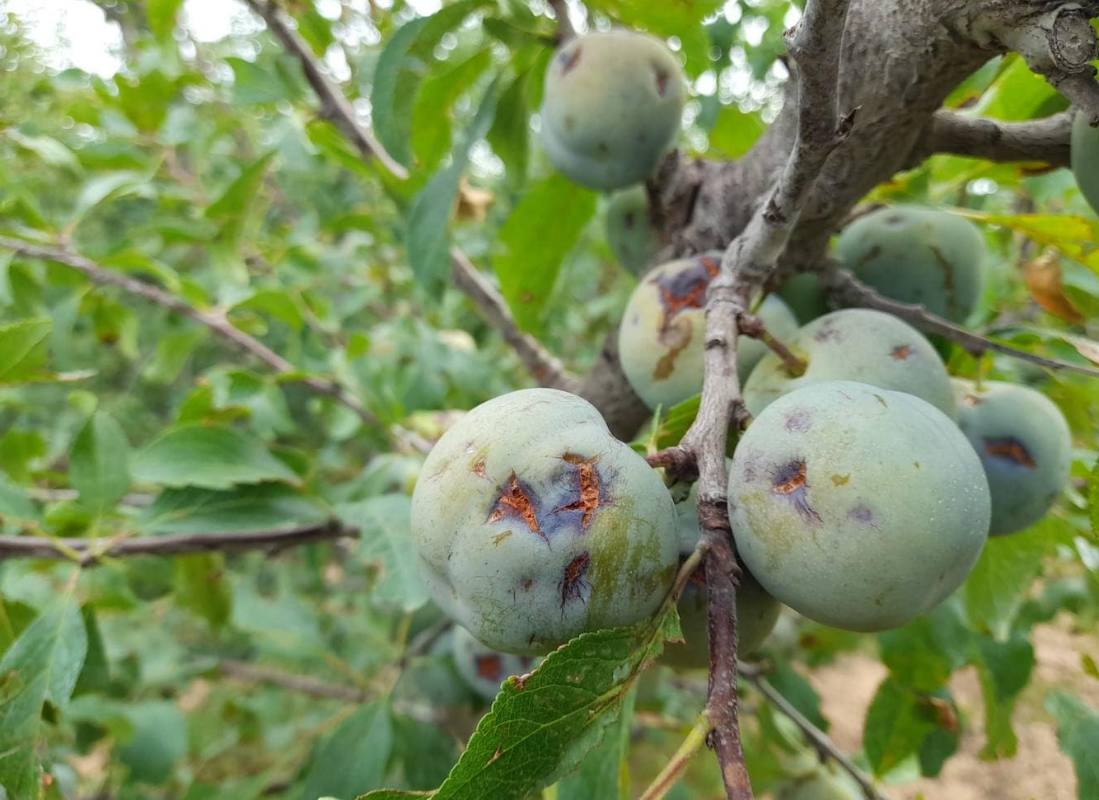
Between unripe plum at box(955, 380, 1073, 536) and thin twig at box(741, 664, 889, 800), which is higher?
unripe plum at box(955, 380, 1073, 536)

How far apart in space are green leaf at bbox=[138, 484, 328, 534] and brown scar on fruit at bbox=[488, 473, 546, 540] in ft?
2.72

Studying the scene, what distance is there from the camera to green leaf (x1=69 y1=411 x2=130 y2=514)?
1.32 metres

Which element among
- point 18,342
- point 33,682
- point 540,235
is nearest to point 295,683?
point 33,682

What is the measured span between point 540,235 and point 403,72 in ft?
1.29

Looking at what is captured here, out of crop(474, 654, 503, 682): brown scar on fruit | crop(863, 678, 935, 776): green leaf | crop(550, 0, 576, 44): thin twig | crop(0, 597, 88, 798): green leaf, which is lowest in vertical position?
crop(863, 678, 935, 776): green leaf

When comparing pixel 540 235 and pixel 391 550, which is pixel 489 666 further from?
pixel 540 235

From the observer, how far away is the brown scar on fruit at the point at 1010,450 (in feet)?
3.03

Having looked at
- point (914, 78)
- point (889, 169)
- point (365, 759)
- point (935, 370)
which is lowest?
point (365, 759)

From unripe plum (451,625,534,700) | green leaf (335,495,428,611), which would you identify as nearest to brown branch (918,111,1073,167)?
green leaf (335,495,428,611)

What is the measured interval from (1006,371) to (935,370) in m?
0.87

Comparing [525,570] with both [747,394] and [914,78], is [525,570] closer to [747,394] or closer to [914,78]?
[747,394]

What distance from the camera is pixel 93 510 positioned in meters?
1.33

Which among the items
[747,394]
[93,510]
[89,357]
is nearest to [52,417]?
[89,357]

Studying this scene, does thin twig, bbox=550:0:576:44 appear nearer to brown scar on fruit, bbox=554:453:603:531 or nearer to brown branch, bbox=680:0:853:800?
brown branch, bbox=680:0:853:800
